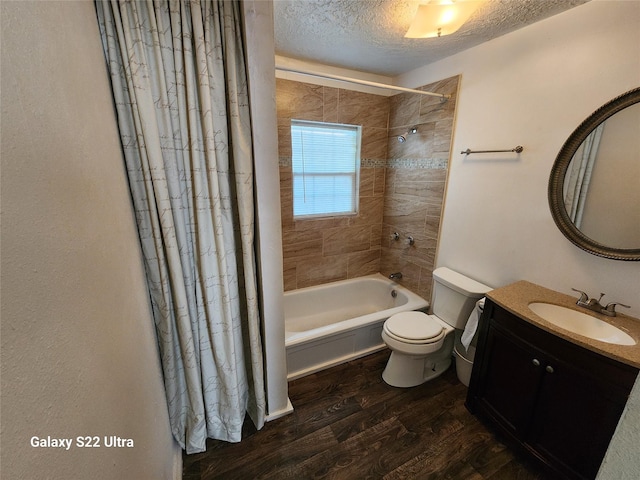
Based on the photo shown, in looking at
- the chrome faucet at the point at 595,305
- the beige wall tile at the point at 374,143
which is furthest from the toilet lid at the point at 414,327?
the beige wall tile at the point at 374,143

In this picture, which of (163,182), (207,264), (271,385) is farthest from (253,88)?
(271,385)

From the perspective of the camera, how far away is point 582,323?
136cm

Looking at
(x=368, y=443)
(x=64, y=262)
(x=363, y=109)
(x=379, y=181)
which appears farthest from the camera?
(x=379, y=181)

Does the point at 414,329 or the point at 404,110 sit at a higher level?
the point at 404,110

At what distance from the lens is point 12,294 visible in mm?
369

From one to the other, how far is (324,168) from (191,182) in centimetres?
163

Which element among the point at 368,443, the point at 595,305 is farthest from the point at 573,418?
the point at 368,443

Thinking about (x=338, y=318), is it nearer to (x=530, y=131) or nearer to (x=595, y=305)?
(x=595, y=305)

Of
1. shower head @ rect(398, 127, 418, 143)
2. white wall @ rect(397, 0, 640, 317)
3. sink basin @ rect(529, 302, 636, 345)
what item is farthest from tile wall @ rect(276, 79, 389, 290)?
sink basin @ rect(529, 302, 636, 345)

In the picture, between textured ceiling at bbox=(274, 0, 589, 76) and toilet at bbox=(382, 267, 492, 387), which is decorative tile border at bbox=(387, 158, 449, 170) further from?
toilet at bbox=(382, 267, 492, 387)

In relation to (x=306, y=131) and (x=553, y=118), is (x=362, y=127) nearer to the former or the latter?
(x=306, y=131)

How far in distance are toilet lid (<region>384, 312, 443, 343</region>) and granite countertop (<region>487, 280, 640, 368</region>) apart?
50 cm

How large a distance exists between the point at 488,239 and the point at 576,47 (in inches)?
45.2

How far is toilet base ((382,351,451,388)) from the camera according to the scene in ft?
6.18
